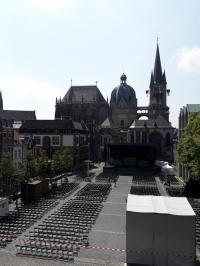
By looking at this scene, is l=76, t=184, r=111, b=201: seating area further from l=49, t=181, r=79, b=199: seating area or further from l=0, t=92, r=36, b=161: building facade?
l=0, t=92, r=36, b=161: building facade

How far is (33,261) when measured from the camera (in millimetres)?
21953

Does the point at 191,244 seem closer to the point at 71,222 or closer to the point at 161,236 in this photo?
the point at 161,236

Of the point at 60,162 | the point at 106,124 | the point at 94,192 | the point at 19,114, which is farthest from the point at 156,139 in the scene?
the point at 94,192

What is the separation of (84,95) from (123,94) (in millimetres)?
16343

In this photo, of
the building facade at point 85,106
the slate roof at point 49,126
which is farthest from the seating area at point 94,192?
the building facade at point 85,106

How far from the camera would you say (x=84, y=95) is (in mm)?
134000

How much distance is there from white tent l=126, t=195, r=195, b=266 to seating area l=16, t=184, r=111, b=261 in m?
4.73

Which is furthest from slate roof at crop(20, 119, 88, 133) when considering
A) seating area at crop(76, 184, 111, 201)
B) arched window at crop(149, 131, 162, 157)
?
seating area at crop(76, 184, 111, 201)

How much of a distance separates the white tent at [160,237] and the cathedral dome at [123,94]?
112 meters

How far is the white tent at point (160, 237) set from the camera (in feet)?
69.4

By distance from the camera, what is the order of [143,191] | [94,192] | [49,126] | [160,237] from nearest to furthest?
[160,237], [94,192], [143,191], [49,126]

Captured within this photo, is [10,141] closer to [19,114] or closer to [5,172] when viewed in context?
[5,172]

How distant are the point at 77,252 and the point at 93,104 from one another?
109685 millimetres

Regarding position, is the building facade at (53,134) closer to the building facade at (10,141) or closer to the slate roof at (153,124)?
the building facade at (10,141)
